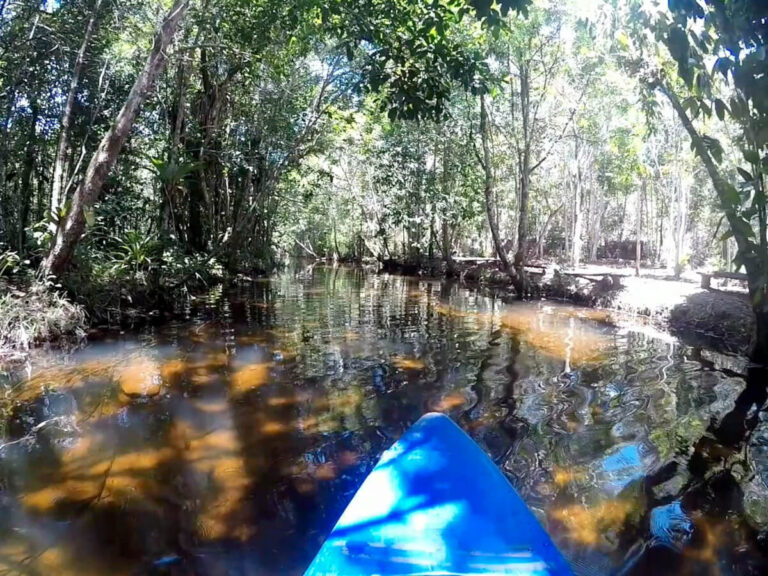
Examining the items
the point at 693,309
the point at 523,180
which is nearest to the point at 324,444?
the point at 693,309

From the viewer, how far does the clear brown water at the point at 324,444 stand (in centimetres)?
285

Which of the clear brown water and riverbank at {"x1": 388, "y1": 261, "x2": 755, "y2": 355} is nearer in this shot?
the clear brown water

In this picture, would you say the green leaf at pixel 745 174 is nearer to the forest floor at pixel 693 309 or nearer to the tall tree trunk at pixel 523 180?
the forest floor at pixel 693 309

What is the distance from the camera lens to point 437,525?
82.1 inches

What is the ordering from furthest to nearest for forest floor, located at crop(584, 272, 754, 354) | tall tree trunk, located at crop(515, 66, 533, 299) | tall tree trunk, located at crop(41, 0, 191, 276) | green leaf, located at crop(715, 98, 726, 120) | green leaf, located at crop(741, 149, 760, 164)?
tall tree trunk, located at crop(515, 66, 533, 299)
forest floor, located at crop(584, 272, 754, 354)
tall tree trunk, located at crop(41, 0, 191, 276)
green leaf, located at crop(715, 98, 726, 120)
green leaf, located at crop(741, 149, 760, 164)

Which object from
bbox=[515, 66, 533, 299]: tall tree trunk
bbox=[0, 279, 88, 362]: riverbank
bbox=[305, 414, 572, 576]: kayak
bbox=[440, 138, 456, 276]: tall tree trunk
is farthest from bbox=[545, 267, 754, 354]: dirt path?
bbox=[0, 279, 88, 362]: riverbank

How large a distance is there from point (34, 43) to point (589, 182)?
24.0 meters

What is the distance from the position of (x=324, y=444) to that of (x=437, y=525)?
226 centimetres

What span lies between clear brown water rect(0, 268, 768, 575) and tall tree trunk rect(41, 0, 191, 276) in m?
1.57

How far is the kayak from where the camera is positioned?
1889mm

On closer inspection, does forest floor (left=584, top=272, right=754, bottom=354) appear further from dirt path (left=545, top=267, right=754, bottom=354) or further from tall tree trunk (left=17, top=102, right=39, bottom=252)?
tall tree trunk (left=17, top=102, right=39, bottom=252)

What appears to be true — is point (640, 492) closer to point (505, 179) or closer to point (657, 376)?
point (657, 376)

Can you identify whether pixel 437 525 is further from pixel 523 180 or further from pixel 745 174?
pixel 523 180

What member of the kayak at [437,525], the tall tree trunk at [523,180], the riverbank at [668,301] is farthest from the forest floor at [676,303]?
the kayak at [437,525]
